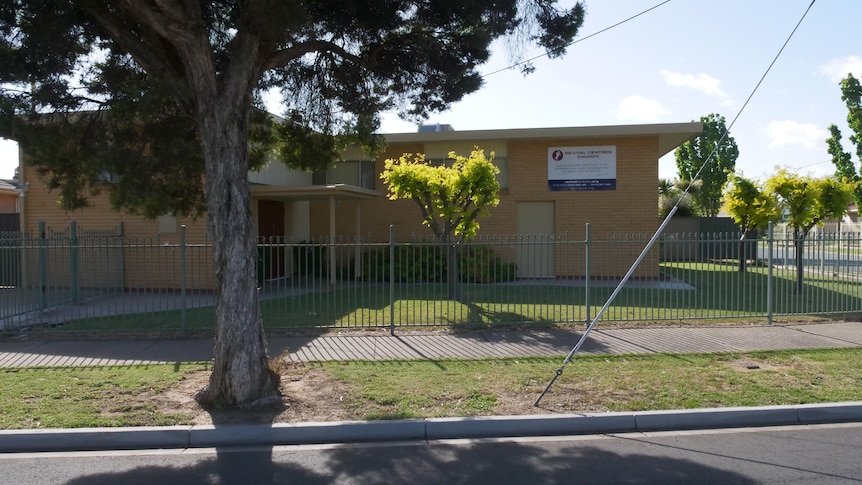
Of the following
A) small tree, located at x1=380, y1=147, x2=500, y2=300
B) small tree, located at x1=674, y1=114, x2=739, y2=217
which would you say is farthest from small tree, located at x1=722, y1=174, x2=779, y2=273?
small tree, located at x1=674, y1=114, x2=739, y2=217

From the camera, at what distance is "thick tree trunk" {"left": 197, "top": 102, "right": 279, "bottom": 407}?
7.09 metres

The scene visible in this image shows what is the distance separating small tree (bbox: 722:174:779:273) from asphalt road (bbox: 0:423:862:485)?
11.7 m

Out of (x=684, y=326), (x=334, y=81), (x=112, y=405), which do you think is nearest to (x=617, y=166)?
(x=684, y=326)

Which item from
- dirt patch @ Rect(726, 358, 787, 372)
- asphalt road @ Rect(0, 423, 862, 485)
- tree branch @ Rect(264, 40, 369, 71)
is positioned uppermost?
tree branch @ Rect(264, 40, 369, 71)

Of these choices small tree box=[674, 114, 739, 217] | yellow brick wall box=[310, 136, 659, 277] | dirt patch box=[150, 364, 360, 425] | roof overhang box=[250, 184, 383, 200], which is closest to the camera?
dirt patch box=[150, 364, 360, 425]

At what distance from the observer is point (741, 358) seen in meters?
8.93

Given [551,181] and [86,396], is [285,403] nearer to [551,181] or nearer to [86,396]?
[86,396]

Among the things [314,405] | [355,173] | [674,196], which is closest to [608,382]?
[314,405]

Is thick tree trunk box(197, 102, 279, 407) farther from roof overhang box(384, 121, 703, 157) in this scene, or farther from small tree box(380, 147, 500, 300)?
roof overhang box(384, 121, 703, 157)

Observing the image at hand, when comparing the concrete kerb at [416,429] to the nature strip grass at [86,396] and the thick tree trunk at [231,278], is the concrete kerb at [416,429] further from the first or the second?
the thick tree trunk at [231,278]

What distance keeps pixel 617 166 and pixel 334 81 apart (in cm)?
1092

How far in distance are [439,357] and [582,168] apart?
11.7 m

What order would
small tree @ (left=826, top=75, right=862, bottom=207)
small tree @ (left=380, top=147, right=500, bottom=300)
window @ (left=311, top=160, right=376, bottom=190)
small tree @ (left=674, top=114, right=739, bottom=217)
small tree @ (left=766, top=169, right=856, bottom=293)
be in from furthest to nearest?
small tree @ (left=674, top=114, right=739, bottom=217), small tree @ (left=826, top=75, right=862, bottom=207), window @ (left=311, top=160, right=376, bottom=190), small tree @ (left=766, top=169, right=856, bottom=293), small tree @ (left=380, top=147, right=500, bottom=300)

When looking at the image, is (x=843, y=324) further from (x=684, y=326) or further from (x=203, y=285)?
(x=203, y=285)
